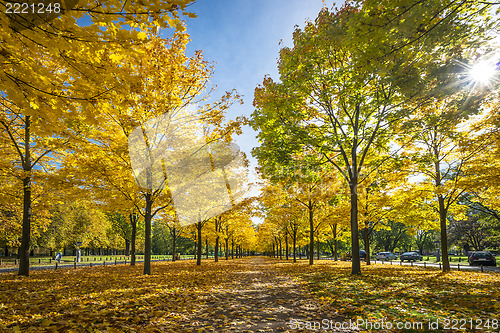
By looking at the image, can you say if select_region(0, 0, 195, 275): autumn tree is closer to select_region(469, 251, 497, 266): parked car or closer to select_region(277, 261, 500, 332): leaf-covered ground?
select_region(277, 261, 500, 332): leaf-covered ground

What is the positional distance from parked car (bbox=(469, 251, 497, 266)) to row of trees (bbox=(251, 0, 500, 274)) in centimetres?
1527

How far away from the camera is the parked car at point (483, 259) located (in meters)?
26.4

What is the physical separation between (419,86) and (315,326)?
23.8ft

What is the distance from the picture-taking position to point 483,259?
26672mm

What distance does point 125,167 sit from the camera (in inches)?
450

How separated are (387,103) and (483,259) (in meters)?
28.1

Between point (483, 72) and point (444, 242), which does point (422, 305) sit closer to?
point (483, 72)

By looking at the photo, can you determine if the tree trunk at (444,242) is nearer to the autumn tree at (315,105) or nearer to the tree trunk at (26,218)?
the autumn tree at (315,105)

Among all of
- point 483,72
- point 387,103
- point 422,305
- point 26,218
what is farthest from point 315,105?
point 26,218

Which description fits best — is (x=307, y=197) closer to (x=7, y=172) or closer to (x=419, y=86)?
(x=419, y=86)

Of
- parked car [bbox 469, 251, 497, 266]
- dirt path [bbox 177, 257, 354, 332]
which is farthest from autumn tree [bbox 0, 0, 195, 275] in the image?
parked car [bbox 469, 251, 497, 266]

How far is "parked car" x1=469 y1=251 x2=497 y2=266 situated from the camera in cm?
2638

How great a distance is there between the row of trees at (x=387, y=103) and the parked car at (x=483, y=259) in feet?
50.1

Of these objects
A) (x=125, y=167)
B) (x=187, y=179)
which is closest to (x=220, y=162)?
(x=187, y=179)
